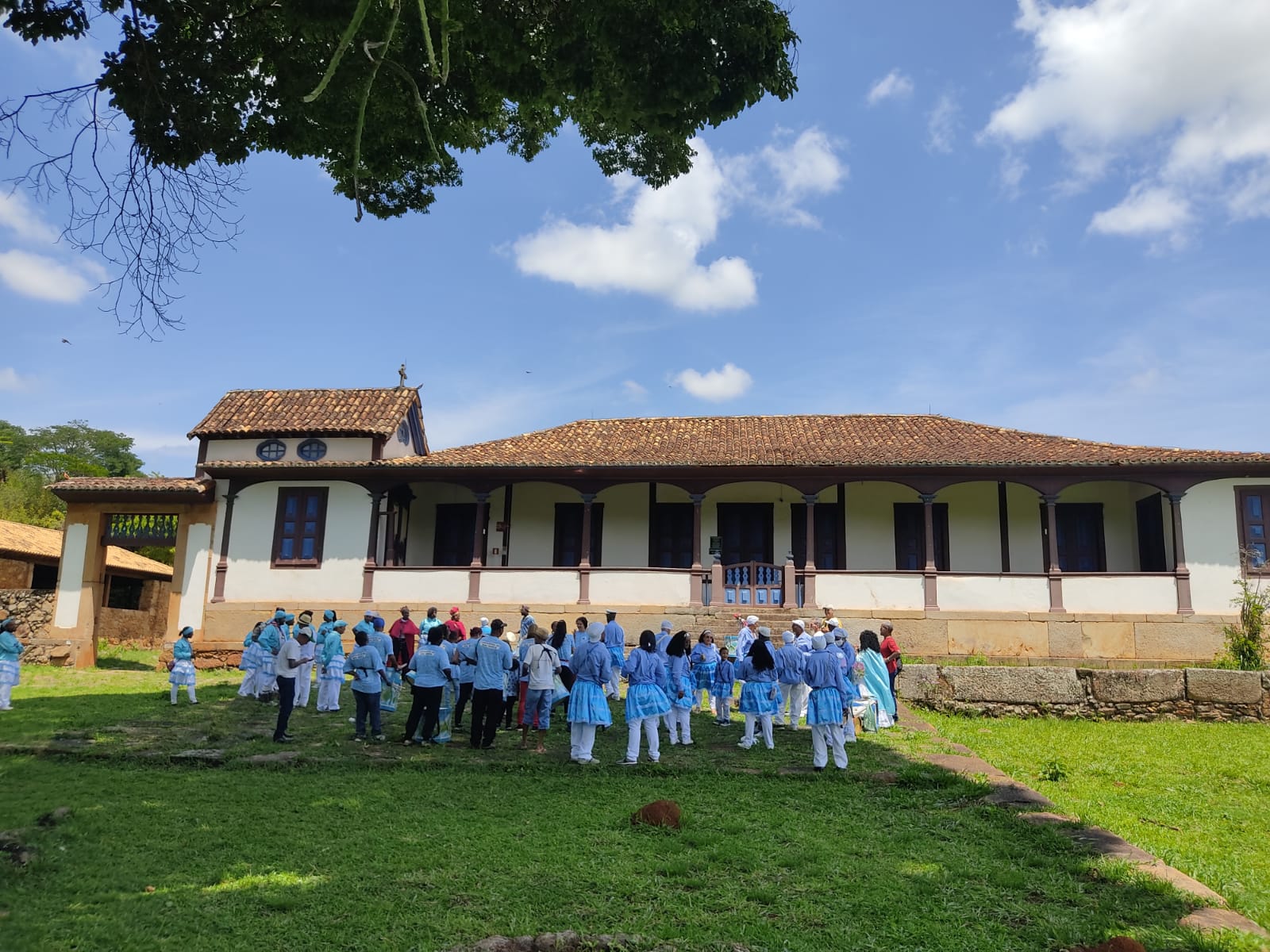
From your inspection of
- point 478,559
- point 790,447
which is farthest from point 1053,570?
point 478,559

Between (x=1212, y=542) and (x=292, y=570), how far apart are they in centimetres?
1851

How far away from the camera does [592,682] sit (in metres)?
9.23

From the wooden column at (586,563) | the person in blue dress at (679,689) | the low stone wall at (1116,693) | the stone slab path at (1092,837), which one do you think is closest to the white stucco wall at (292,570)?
the wooden column at (586,563)

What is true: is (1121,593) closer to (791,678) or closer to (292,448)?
(791,678)

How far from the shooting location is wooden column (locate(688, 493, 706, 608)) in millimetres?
17188

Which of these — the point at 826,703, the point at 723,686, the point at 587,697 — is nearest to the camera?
the point at 826,703

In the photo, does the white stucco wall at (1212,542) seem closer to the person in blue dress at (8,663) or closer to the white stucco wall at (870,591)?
the white stucco wall at (870,591)

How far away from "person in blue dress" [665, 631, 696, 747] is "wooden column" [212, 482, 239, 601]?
12.0 metres

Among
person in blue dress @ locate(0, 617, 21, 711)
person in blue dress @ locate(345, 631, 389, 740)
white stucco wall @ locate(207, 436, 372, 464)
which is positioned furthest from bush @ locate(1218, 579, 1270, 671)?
person in blue dress @ locate(0, 617, 21, 711)

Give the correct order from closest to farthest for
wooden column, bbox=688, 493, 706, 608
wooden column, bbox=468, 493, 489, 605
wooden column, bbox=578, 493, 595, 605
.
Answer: wooden column, bbox=688, 493, 706, 608, wooden column, bbox=578, 493, 595, 605, wooden column, bbox=468, 493, 489, 605

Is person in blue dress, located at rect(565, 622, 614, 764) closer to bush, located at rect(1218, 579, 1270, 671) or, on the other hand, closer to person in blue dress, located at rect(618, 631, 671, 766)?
person in blue dress, located at rect(618, 631, 671, 766)

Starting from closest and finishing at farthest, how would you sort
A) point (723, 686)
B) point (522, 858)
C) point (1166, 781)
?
point (522, 858)
point (1166, 781)
point (723, 686)

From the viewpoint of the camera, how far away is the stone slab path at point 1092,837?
472 centimetres

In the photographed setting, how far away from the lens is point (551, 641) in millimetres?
10320
